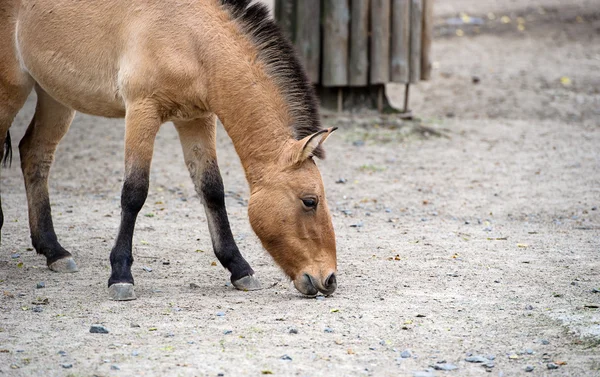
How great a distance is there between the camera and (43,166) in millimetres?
6133

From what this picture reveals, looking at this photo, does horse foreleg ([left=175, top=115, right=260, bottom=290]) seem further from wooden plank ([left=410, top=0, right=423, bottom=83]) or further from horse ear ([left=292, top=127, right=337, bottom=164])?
wooden plank ([left=410, top=0, right=423, bottom=83])

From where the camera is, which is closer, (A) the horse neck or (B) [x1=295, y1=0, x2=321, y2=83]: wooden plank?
(A) the horse neck

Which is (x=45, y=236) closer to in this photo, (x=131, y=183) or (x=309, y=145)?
(x=131, y=183)

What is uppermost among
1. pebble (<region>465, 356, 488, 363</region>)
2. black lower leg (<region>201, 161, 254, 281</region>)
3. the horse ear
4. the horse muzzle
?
Result: the horse ear

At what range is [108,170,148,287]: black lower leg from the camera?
5.10m

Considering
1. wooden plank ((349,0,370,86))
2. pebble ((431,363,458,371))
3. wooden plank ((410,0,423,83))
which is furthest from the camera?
wooden plank ((410,0,423,83))

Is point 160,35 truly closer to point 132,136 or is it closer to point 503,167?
point 132,136

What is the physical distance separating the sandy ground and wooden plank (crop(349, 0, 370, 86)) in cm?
70

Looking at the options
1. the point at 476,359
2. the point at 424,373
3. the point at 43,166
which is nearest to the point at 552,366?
the point at 476,359

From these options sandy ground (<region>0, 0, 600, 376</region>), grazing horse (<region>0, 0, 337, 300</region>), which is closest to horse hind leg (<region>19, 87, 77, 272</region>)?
sandy ground (<region>0, 0, 600, 376</region>)

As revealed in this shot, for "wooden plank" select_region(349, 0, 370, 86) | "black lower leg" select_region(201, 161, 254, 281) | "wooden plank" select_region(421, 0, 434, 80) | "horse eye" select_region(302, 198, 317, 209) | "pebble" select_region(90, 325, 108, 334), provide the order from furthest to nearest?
"wooden plank" select_region(421, 0, 434, 80) < "wooden plank" select_region(349, 0, 370, 86) < "black lower leg" select_region(201, 161, 254, 281) < "horse eye" select_region(302, 198, 317, 209) < "pebble" select_region(90, 325, 108, 334)

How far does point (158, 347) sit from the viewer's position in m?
4.15

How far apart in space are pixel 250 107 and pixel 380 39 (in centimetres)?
592

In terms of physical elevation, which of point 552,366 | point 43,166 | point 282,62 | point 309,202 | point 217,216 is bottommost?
point 552,366
